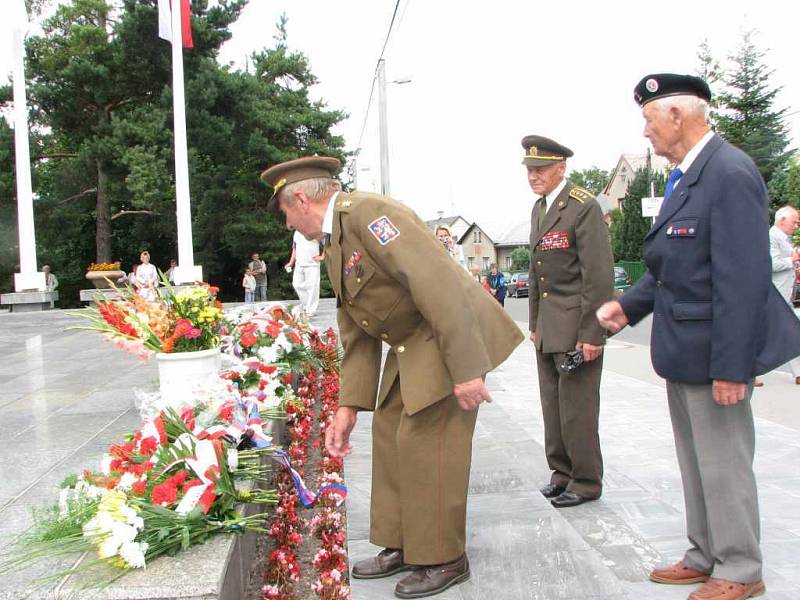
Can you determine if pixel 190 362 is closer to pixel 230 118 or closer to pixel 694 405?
pixel 694 405

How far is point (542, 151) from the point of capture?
3848 mm

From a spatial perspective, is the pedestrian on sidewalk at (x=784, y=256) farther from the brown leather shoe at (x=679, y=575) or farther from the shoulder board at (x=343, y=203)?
the shoulder board at (x=343, y=203)

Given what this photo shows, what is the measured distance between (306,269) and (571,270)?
26.1 ft

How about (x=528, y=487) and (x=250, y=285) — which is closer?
(x=528, y=487)

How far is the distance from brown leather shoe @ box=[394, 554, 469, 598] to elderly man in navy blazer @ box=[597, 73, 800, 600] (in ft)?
2.87

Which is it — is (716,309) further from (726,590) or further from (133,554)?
(133,554)

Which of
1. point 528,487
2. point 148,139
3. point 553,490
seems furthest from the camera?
point 148,139

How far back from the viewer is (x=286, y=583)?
121 inches

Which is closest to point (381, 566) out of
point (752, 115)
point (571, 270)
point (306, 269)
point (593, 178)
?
point (571, 270)

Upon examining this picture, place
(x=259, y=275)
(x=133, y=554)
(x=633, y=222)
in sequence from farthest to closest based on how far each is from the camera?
(x=633, y=222), (x=259, y=275), (x=133, y=554)

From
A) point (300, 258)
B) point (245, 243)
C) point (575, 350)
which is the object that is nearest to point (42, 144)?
point (245, 243)

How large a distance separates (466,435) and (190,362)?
2.67 metres

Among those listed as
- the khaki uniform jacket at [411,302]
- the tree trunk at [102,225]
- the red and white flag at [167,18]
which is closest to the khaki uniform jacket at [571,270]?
the khaki uniform jacket at [411,302]

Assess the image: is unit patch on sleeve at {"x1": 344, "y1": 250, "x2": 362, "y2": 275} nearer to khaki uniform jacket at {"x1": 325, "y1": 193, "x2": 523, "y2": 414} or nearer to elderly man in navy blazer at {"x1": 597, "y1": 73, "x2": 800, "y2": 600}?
khaki uniform jacket at {"x1": 325, "y1": 193, "x2": 523, "y2": 414}
